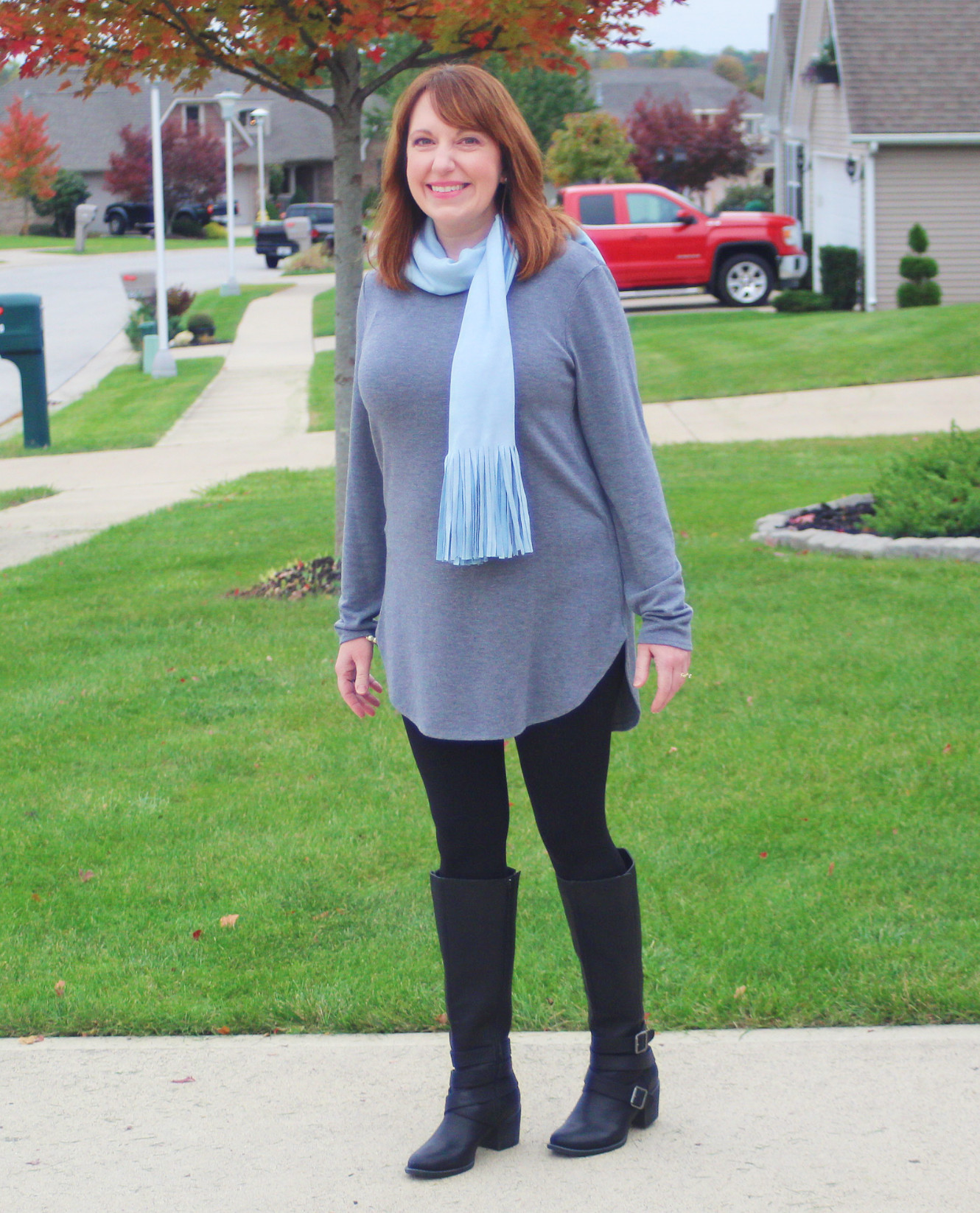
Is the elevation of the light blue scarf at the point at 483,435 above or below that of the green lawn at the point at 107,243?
below

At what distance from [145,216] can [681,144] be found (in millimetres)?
27453

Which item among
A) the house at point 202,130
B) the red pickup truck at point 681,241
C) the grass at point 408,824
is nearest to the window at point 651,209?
the red pickup truck at point 681,241

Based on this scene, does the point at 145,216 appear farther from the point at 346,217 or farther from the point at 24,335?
the point at 346,217

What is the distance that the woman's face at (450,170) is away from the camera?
242 cm

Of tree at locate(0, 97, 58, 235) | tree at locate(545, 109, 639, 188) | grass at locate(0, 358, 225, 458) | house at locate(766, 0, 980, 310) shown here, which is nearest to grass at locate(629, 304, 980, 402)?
house at locate(766, 0, 980, 310)

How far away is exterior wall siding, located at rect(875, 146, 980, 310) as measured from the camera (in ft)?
70.3

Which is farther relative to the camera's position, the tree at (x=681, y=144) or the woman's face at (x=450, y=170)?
the tree at (x=681, y=144)

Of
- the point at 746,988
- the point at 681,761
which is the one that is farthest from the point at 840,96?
the point at 746,988

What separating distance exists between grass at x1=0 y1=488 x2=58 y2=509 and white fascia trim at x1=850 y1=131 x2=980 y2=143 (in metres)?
14.2

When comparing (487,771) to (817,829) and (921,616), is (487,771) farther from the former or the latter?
(921,616)

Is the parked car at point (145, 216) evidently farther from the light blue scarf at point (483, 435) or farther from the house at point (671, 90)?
the light blue scarf at point (483, 435)

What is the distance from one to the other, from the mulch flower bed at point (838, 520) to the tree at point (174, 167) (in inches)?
2130

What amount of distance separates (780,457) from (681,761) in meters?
6.99

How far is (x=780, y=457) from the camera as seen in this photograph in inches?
444
